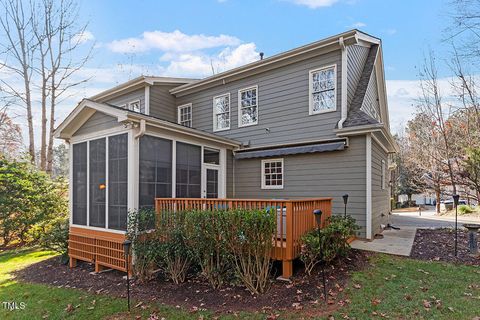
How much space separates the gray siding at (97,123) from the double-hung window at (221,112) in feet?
15.2

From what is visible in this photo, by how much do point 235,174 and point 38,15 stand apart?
44.6 feet

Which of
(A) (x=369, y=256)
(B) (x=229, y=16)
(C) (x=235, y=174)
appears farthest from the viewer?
(B) (x=229, y=16)

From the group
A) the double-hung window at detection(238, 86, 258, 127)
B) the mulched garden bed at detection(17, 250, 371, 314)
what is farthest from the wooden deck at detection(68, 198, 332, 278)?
the double-hung window at detection(238, 86, 258, 127)

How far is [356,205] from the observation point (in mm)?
7719

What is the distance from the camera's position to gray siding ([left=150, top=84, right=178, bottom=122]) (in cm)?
1134

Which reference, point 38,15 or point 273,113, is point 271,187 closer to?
point 273,113

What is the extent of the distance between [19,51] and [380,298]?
1857cm

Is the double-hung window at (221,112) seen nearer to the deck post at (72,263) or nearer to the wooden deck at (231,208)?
the wooden deck at (231,208)

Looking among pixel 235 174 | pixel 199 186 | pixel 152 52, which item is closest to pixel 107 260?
pixel 199 186

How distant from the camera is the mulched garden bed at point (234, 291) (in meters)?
4.21

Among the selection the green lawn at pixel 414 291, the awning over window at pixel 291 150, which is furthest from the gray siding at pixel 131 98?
the green lawn at pixel 414 291

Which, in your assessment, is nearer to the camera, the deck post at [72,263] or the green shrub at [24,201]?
the deck post at [72,263]

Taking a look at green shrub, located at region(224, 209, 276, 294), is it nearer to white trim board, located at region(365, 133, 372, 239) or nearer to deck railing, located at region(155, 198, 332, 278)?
deck railing, located at region(155, 198, 332, 278)

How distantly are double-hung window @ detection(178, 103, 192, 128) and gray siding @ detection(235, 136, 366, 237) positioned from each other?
3.43 m
